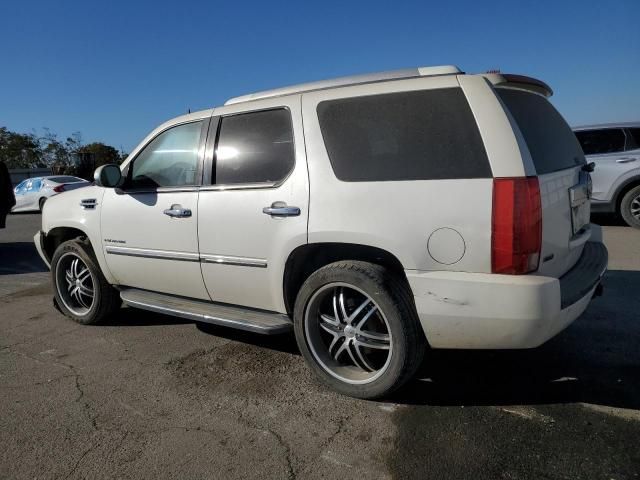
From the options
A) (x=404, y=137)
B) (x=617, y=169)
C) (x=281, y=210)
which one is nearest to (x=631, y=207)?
(x=617, y=169)

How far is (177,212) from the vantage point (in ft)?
12.1

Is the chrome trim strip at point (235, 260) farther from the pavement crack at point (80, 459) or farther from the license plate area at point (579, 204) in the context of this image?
the license plate area at point (579, 204)

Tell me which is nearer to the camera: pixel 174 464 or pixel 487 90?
pixel 174 464

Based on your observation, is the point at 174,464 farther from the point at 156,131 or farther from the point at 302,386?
the point at 156,131

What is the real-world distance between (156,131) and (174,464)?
2.72 m

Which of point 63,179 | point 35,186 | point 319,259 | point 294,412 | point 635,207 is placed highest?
point 63,179

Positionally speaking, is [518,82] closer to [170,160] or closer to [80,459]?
[170,160]

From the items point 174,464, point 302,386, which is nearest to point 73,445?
point 174,464

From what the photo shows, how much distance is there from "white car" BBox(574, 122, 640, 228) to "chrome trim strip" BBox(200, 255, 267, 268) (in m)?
7.46

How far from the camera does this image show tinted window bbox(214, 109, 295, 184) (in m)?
3.29

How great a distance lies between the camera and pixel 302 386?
10.6 ft

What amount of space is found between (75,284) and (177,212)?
1.74 meters

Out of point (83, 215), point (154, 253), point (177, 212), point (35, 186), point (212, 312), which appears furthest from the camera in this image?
point (35, 186)

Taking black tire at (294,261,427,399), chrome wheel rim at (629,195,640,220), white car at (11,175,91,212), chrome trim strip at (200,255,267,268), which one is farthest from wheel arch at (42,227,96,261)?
white car at (11,175,91,212)
